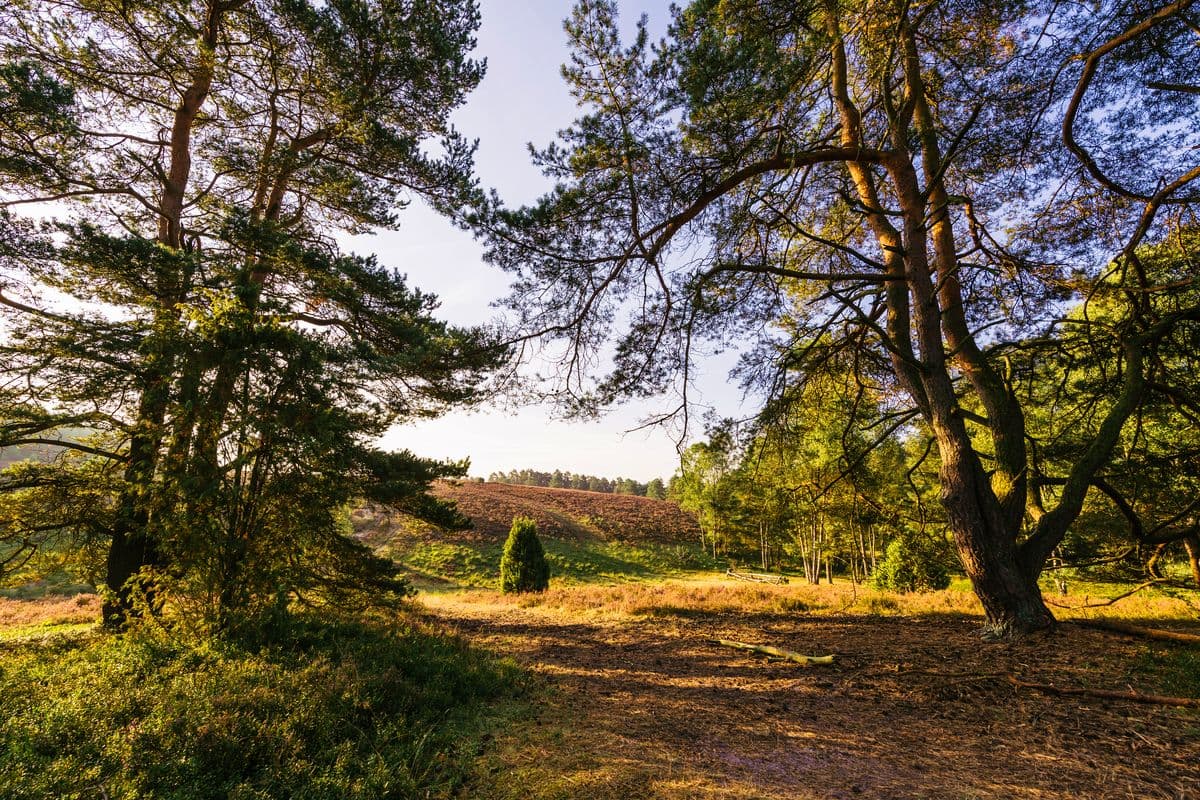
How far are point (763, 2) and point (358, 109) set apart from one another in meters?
7.14

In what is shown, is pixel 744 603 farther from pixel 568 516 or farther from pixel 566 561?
pixel 568 516

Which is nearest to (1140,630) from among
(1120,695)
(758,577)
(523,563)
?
(1120,695)

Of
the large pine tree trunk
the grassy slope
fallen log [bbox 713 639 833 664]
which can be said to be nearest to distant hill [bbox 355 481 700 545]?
the grassy slope

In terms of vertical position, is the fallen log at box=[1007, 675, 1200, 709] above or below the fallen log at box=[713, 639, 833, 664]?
above

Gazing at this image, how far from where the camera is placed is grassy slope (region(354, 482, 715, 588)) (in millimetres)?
25094

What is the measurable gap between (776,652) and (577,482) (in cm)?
8942

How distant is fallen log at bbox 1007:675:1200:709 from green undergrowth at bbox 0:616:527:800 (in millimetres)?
5338

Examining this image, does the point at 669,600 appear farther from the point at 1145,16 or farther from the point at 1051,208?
the point at 1145,16

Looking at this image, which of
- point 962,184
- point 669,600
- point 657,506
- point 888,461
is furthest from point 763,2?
point 657,506

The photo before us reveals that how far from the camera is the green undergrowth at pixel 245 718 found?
2834 millimetres

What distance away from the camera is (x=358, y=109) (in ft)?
26.3

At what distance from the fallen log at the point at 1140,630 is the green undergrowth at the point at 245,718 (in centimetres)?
805

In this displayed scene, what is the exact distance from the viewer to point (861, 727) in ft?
13.0

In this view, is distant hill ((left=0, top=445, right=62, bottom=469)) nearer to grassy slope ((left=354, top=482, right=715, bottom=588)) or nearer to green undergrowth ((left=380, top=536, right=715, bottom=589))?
grassy slope ((left=354, top=482, right=715, bottom=588))
